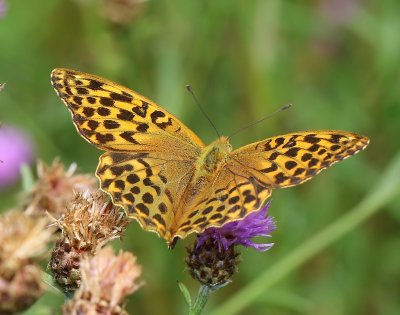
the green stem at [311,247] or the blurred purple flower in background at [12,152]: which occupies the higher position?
the green stem at [311,247]

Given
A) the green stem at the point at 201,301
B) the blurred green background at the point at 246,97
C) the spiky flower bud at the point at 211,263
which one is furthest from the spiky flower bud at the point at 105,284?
the blurred green background at the point at 246,97

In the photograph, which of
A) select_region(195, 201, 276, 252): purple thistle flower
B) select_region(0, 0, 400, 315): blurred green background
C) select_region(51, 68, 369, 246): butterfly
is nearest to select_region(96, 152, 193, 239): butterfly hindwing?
select_region(51, 68, 369, 246): butterfly

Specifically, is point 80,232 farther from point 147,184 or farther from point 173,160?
point 173,160

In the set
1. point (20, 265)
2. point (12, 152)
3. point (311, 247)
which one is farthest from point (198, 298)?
point (12, 152)

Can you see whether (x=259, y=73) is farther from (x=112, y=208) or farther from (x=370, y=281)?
(x=112, y=208)

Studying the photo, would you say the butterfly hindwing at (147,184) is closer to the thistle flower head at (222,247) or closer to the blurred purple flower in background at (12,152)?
the thistle flower head at (222,247)

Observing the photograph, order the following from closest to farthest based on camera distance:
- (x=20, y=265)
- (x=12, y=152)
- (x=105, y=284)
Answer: (x=20, y=265) → (x=105, y=284) → (x=12, y=152)

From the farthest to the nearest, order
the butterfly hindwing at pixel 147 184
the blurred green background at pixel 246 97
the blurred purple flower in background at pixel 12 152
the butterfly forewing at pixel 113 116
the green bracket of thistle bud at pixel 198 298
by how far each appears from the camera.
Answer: the blurred purple flower in background at pixel 12 152, the blurred green background at pixel 246 97, the butterfly forewing at pixel 113 116, the butterfly hindwing at pixel 147 184, the green bracket of thistle bud at pixel 198 298
